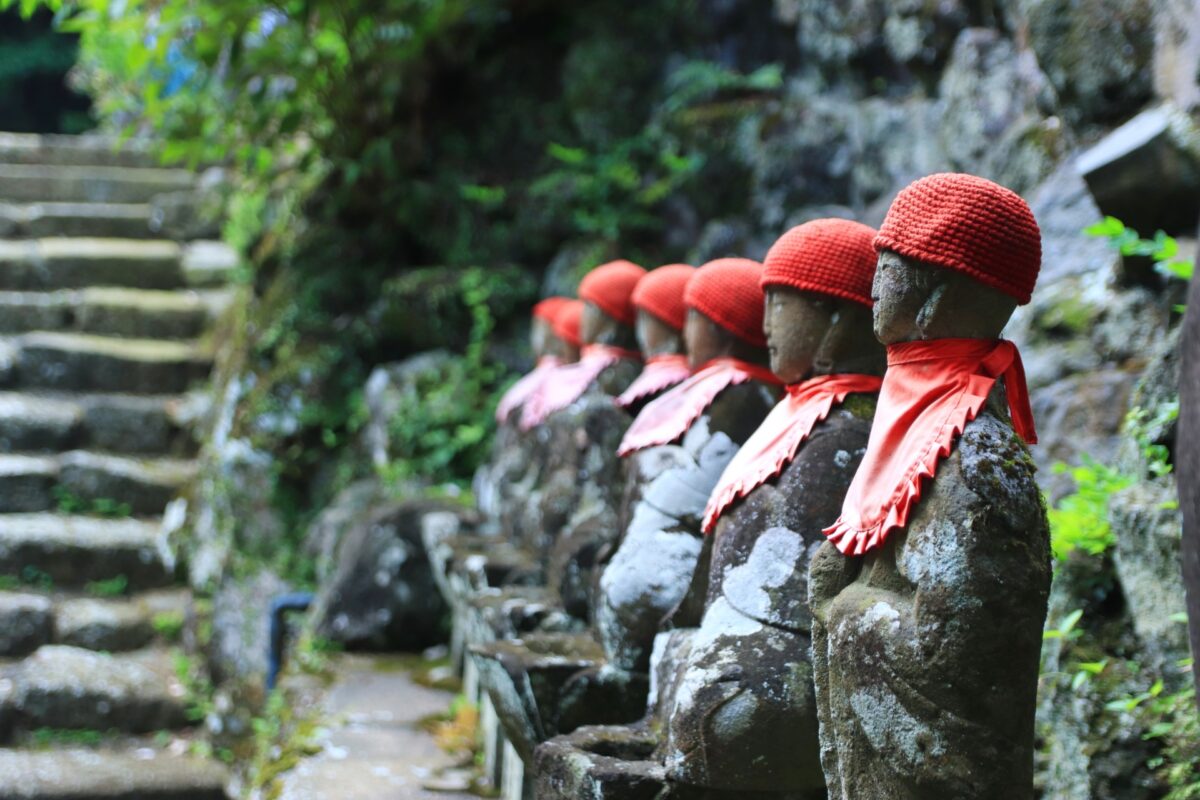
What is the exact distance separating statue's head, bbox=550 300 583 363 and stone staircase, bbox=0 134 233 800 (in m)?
3.37

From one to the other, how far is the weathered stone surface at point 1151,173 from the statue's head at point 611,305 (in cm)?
168

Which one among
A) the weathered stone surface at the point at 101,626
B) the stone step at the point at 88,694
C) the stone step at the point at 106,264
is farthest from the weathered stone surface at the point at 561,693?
the stone step at the point at 106,264

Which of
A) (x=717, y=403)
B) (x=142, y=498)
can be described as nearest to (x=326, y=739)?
(x=717, y=403)

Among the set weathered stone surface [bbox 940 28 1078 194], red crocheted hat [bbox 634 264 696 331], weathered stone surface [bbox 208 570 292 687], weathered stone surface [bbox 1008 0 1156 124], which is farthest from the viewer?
weathered stone surface [bbox 208 570 292 687]

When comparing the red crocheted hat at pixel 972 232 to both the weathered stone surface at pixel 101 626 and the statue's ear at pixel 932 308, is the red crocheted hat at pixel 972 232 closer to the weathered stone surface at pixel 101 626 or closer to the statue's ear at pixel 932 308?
the statue's ear at pixel 932 308

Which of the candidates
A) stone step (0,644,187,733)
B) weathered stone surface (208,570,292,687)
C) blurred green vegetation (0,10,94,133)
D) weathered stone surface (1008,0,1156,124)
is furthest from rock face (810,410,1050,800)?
blurred green vegetation (0,10,94,133)

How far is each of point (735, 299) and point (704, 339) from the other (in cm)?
17

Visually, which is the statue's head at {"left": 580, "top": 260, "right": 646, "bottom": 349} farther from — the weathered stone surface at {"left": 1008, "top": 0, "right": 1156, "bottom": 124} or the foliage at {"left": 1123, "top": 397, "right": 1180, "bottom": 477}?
the foliage at {"left": 1123, "top": 397, "right": 1180, "bottom": 477}

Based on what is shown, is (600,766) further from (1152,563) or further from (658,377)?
(658,377)

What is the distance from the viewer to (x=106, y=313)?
1080 cm

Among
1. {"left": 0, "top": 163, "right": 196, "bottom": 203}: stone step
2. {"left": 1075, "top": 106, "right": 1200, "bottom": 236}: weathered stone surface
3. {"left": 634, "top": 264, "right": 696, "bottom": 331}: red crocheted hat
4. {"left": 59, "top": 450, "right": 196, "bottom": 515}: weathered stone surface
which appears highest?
{"left": 0, "top": 163, "right": 196, "bottom": 203}: stone step

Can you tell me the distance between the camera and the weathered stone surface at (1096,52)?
454 centimetres

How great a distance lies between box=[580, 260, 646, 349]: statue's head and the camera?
4621mm

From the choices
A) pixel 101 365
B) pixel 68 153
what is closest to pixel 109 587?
pixel 101 365
